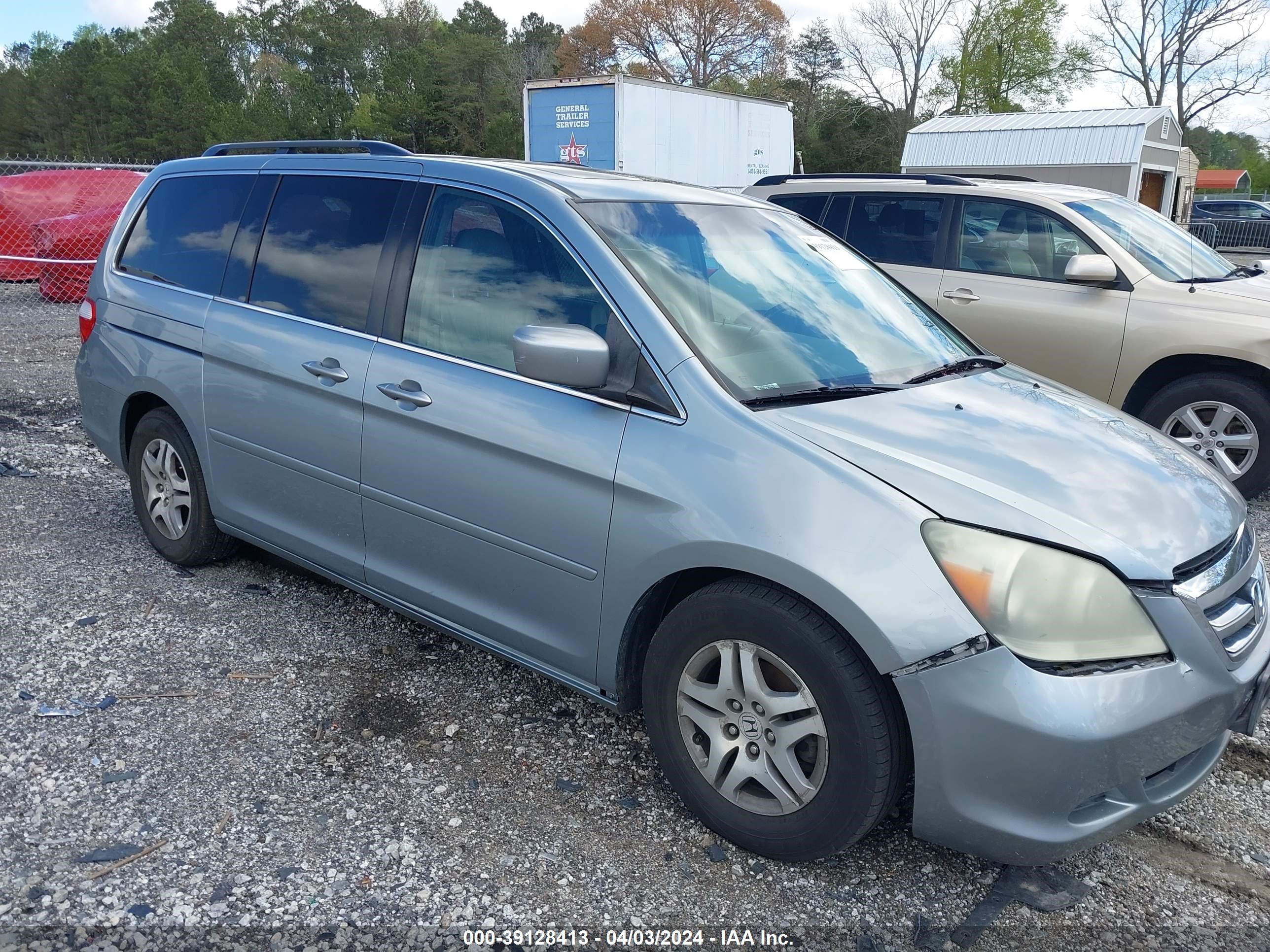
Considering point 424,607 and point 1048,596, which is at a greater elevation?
point 1048,596

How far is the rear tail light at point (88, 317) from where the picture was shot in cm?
465

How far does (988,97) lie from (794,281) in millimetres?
56657

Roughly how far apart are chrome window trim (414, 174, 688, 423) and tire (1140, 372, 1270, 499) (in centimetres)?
427

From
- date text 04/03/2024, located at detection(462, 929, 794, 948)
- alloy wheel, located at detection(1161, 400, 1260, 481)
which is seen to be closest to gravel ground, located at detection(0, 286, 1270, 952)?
date text 04/03/2024, located at detection(462, 929, 794, 948)

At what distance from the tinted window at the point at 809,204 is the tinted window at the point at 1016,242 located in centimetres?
106

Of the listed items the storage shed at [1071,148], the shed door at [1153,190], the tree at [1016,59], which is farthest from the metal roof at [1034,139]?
the tree at [1016,59]

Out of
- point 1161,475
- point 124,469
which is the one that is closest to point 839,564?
point 1161,475

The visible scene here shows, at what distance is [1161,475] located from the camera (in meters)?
2.77

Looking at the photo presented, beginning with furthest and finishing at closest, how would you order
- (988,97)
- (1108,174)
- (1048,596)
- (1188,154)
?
1. (988,97)
2. (1188,154)
3. (1108,174)
4. (1048,596)

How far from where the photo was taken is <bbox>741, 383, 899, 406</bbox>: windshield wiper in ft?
8.97

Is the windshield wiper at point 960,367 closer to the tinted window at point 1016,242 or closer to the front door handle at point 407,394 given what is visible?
the front door handle at point 407,394

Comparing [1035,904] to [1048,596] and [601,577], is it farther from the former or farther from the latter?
[601,577]

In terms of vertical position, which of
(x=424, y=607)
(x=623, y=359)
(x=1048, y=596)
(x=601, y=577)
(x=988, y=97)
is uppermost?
(x=988, y=97)

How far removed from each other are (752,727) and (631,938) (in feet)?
1.93
